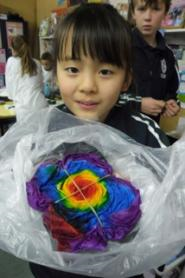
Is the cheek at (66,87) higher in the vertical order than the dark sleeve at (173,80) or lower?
higher

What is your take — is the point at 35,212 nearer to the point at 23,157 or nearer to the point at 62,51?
the point at 23,157

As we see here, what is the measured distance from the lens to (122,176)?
436 mm

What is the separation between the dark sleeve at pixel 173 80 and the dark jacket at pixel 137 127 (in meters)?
Result: 0.59

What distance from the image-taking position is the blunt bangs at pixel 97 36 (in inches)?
19.5

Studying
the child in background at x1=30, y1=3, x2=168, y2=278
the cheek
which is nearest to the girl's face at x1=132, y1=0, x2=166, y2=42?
the child in background at x1=30, y1=3, x2=168, y2=278

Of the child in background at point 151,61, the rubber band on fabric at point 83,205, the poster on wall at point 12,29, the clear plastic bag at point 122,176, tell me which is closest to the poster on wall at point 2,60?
the poster on wall at point 12,29

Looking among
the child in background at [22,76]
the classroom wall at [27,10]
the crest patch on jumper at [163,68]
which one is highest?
the classroom wall at [27,10]

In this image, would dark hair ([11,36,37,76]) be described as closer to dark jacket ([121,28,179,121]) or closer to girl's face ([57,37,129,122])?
dark jacket ([121,28,179,121])

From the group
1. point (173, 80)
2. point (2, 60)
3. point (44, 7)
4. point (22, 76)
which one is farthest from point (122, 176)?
point (44, 7)

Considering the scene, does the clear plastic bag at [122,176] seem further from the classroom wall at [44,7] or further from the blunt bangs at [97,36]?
the classroom wall at [44,7]

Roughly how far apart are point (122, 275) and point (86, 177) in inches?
6.3

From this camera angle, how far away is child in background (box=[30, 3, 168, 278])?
493mm

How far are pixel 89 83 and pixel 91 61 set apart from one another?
1.7 inches

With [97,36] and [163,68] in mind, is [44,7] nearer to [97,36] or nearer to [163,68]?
[163,68]
